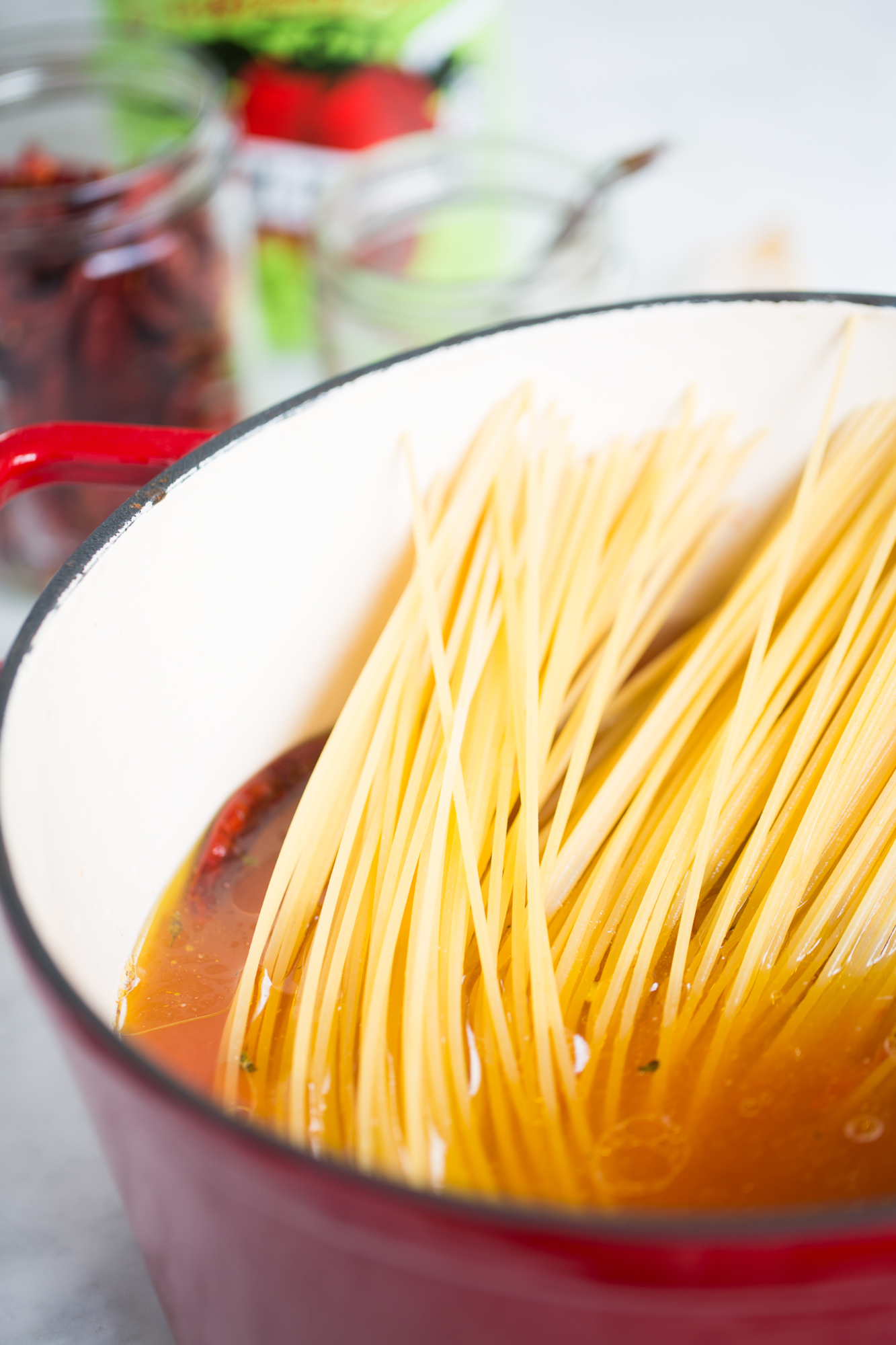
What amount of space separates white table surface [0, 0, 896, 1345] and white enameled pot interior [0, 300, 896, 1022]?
15 cm

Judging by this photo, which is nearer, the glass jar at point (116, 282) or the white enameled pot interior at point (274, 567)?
the white enameled pot interior at point (274, 567)

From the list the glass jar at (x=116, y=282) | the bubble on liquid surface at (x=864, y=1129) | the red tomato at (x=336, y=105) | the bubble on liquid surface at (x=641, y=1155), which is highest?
the red tomato at (x=336, y=105)

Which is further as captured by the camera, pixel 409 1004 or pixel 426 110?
pixel 426 110

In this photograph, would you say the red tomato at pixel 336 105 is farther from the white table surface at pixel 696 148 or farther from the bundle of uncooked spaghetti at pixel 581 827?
the bundle of uncooked spaghetti at pixel 581 827

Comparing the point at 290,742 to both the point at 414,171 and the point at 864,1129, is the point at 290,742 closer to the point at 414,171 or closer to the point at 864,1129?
the point at 864,1129

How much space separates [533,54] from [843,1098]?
1.22 meters

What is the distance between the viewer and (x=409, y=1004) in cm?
41

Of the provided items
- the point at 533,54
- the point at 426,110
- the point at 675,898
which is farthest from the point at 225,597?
the point at 533,54

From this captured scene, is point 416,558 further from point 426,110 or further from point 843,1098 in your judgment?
point 426,110

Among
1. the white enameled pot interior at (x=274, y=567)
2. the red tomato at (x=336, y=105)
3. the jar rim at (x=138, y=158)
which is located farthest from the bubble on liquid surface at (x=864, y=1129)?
the red tomato at (x=336, y=105)

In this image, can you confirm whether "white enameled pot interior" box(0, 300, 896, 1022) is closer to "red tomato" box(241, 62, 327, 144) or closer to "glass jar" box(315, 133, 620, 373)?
"glass jar" box(315, 133, 620, 373)

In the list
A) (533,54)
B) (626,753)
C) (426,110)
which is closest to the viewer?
(626,753)

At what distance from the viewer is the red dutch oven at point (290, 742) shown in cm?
23

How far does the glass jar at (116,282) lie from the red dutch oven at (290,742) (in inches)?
14.1
